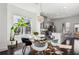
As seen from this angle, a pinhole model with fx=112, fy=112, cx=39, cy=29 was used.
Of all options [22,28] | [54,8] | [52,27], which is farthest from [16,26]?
[54,8]

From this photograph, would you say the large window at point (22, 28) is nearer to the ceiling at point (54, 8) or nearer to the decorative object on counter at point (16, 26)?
the decorative object on counter at point (16, 26)

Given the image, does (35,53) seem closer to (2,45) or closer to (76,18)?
(2,45)

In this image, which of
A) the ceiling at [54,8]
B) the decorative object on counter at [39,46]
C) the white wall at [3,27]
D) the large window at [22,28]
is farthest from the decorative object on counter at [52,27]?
the white wall at [3,27]

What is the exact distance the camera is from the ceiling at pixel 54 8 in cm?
210

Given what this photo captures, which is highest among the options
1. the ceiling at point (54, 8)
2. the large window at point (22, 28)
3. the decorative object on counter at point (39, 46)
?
the ceiling at point (54, 8)

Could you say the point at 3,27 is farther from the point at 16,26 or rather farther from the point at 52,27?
the point at 52,27

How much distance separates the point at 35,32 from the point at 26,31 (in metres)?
0.17

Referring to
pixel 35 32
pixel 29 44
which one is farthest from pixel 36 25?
pixel 29 44

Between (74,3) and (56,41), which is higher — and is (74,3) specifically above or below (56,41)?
above

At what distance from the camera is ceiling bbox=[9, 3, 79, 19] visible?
2.10 m

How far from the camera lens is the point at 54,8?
2121 millimetres

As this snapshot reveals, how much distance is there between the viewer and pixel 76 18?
6.81 feet

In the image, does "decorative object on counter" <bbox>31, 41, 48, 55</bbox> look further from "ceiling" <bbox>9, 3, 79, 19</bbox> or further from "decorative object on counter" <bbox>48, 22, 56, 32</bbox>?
"ceiling" <bbox>9, 3, 79, 19</bbox>

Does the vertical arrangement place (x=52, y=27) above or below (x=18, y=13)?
below
